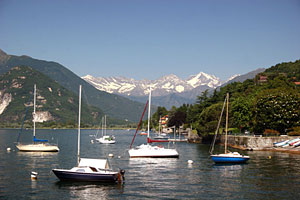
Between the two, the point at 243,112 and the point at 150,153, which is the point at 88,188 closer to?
the point at 150,153

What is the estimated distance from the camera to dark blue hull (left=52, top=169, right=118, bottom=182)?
51.1 m

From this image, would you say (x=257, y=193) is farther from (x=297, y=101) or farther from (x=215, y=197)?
(x=297, y=101)

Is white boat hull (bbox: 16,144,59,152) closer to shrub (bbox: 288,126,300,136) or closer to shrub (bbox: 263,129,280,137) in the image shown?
shrub (bbox: 263,129,280,137)

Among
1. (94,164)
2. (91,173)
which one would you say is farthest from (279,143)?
(91,173)

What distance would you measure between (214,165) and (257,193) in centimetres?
2551

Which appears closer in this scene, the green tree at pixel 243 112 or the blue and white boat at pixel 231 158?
the blue and white boat at pixel 231 158

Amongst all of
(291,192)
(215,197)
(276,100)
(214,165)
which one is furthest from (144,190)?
(276,100)

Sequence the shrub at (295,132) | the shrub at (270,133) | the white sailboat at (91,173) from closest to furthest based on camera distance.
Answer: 1. the white sailboat at (91,173)
2. the shrub at (295,132)
3. the shrub at (270,133)

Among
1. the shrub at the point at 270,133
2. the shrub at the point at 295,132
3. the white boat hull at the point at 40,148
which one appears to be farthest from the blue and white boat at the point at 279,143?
the white boat hull at the point at 40,148

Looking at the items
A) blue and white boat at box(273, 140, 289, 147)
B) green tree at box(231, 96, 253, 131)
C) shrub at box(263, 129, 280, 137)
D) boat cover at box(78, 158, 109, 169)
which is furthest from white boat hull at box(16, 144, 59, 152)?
green tree at box(231, 96, 253, 131)

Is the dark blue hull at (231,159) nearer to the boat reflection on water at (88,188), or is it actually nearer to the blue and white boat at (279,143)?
the boat reflection on water at (88,188)

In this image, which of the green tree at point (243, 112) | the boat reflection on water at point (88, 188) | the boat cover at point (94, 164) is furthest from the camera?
the green tree at point (243, 112)

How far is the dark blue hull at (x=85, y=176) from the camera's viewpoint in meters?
51.1

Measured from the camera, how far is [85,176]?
169ft
